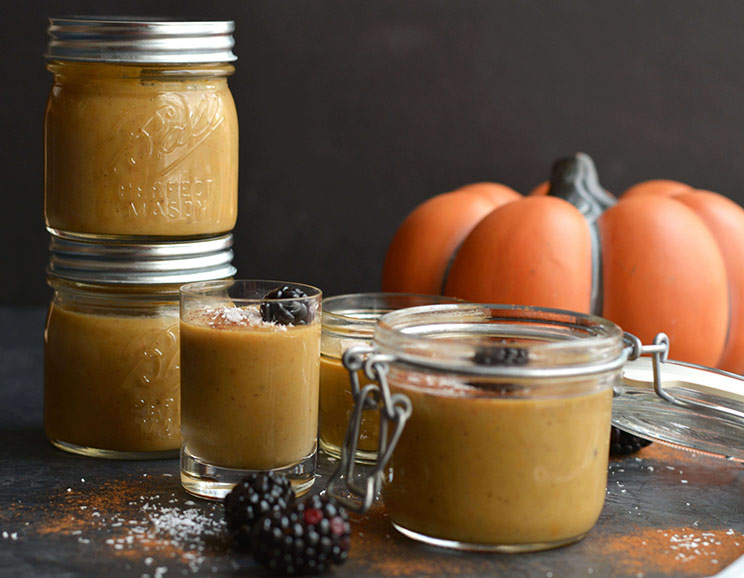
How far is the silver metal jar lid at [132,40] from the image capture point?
4.91ft

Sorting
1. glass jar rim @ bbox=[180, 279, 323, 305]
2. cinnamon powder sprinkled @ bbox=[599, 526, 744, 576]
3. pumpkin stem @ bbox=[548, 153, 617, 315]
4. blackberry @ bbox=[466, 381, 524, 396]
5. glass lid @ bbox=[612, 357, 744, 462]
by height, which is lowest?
cinnamon powder sprinkled @ bbox=[599, 526, 744, 576]

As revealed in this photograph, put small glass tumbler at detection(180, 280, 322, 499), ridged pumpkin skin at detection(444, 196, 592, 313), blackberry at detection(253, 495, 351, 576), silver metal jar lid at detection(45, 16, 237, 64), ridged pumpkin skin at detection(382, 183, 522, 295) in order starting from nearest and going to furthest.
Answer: blackberry at detection(253, 495, 351, 576) < small glass tumbler at detection(180, 280, 322, 499) < silver metal jar lid at detection(45, 16, 237, 64) < ridged pumpkin skin at detection(444, 196, 592, 313) < ridged pumpkin skin at detection(382, 183, 522, 295)

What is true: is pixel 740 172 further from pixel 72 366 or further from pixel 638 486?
pixel 72 366

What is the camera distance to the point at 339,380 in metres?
1.58

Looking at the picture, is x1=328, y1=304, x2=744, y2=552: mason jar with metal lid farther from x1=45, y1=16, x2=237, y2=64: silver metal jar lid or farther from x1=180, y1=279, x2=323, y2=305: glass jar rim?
x1=45, y1=16, x2=237, y2=64: silver metal jar lid

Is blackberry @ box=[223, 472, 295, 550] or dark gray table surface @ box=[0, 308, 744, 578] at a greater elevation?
blackberry @ box=[223, 472, 295, 550]

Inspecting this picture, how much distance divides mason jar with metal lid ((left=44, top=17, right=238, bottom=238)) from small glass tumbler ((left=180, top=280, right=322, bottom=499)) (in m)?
0.17

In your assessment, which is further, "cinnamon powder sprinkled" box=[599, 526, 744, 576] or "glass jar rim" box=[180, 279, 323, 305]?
"glass jar rim" box=[180, 279, 323, 305]

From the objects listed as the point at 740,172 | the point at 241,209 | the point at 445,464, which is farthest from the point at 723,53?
the point at 445,464

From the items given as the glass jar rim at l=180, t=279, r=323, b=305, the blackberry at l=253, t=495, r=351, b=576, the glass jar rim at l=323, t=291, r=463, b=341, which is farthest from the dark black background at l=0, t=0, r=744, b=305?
the blackberry at l=253, t=495, r=351, b=576

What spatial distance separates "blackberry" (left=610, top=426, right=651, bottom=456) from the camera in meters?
1.66

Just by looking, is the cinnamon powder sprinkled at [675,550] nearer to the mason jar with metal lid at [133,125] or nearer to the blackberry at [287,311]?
the blackberry at [287,311]

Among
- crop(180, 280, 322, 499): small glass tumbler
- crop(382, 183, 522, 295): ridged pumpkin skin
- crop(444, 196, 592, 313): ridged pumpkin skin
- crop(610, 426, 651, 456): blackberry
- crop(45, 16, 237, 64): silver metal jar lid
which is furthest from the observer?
crop(382, 183, 522, 295): ridged pumpkin skin

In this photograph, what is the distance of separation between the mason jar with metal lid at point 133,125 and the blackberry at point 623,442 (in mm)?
716
